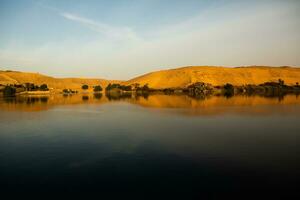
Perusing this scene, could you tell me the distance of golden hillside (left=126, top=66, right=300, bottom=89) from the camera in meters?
107

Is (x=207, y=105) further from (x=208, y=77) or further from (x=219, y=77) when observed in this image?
(x=219, y=77)

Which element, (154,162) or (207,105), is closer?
(154,162)

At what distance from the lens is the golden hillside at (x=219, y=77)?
351 ft

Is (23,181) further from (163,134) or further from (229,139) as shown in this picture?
(229,139)

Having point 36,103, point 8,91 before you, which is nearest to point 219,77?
point 8,91

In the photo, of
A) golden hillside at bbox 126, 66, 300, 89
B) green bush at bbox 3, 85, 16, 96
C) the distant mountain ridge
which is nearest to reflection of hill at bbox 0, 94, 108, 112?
green bush at bbox 3, 85, 16, 96

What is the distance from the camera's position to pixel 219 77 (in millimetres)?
110312

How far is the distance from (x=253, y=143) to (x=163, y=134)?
16.2 feet

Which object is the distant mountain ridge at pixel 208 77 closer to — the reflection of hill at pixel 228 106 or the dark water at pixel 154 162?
the reflection of hill at pixel 228 106

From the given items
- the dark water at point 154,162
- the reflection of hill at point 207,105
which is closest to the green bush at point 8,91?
the reflection of hill at point 207,105

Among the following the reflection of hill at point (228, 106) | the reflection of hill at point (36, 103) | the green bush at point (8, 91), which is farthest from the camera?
the green bush at point (8, 91)

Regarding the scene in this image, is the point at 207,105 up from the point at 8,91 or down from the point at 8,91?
down

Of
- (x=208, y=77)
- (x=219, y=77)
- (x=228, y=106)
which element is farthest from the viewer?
(x=219, y=77)

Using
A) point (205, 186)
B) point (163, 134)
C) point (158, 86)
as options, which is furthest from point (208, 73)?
point (205, 186)
